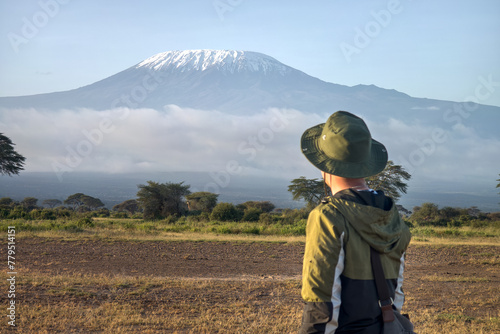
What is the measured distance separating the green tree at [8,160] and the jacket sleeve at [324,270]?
93.9 feet

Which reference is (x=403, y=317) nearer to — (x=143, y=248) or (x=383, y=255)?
(x=383, y=255)

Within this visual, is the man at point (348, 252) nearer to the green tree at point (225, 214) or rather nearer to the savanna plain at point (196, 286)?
the savanna plain at point (196, 286)

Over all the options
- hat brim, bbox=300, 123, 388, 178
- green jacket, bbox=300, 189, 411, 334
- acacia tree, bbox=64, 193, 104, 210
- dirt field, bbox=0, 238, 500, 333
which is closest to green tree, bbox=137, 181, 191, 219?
dirt field, bbox=0, 238, 500, 333

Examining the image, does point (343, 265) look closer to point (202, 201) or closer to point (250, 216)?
point (250, 216)

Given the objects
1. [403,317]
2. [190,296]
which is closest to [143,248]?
[190,296]

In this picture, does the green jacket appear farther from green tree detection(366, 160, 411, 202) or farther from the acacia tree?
the acacia tree

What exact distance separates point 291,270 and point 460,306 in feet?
12.9

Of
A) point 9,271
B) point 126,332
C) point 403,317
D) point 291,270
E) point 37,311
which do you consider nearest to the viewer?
point 403,317

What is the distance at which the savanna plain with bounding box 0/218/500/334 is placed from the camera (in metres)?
5.56

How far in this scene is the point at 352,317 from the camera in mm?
2141

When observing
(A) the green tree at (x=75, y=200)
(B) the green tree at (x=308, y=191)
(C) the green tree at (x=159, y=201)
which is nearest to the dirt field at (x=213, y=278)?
(C) the green tree at (x=159, y=201)

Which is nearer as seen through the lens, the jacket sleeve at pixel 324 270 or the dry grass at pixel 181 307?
the jacket sleeve at pixel 324 270

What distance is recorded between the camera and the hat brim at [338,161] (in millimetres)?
2312

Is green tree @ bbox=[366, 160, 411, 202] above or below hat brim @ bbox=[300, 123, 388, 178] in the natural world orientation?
above
